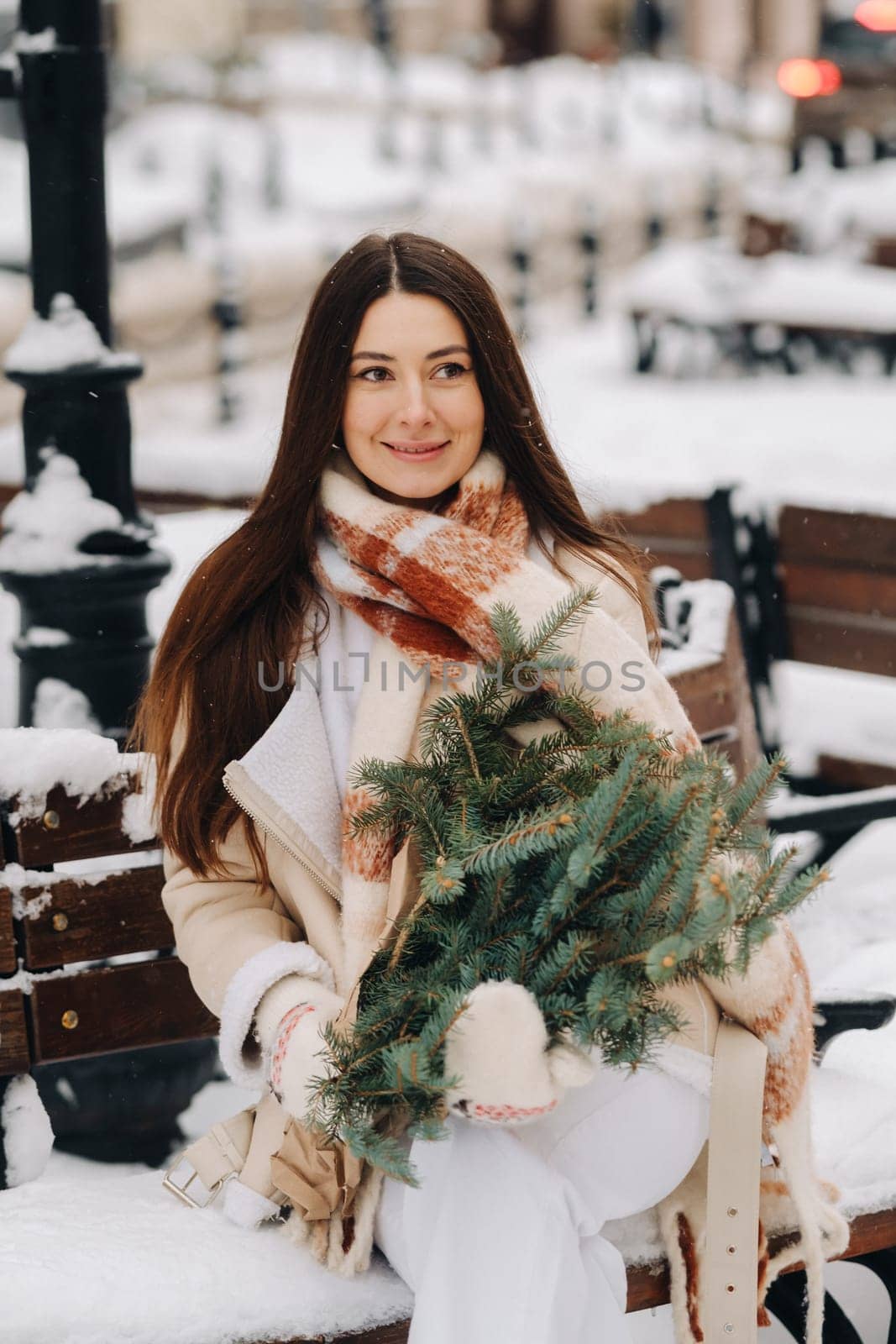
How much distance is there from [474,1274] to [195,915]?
24.6 inches

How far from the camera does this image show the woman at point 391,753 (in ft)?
6.81

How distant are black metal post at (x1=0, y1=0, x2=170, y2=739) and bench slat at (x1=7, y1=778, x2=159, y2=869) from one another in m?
0.99

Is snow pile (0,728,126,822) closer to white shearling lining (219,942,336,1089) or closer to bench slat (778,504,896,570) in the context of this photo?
white shearling lining (219,942,336,1089)

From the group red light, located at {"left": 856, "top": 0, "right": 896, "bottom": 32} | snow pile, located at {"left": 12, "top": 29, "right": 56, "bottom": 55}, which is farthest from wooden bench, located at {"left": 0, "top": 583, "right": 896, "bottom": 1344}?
red light, located at {"left": 856, "top": 0, "right": 896, "bottom": 32}

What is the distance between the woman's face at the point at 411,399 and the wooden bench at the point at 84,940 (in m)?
0.61

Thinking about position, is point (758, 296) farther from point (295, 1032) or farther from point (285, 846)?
point (295, 1032)

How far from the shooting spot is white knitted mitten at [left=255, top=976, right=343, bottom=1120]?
212 centimetres

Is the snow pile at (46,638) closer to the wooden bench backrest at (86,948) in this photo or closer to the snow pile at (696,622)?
the wooden bench backrest at (86,948)

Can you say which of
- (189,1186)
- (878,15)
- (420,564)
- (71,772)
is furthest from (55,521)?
(878,15)

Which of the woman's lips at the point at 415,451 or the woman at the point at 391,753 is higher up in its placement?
the woman's lips at the point at 415,451

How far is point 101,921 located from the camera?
8.79ft

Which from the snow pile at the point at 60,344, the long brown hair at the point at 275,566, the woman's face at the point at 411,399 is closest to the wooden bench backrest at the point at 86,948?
the long brown hair at the point at 275,566

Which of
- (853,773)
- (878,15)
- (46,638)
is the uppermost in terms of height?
(878,15)

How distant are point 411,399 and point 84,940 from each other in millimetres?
947
